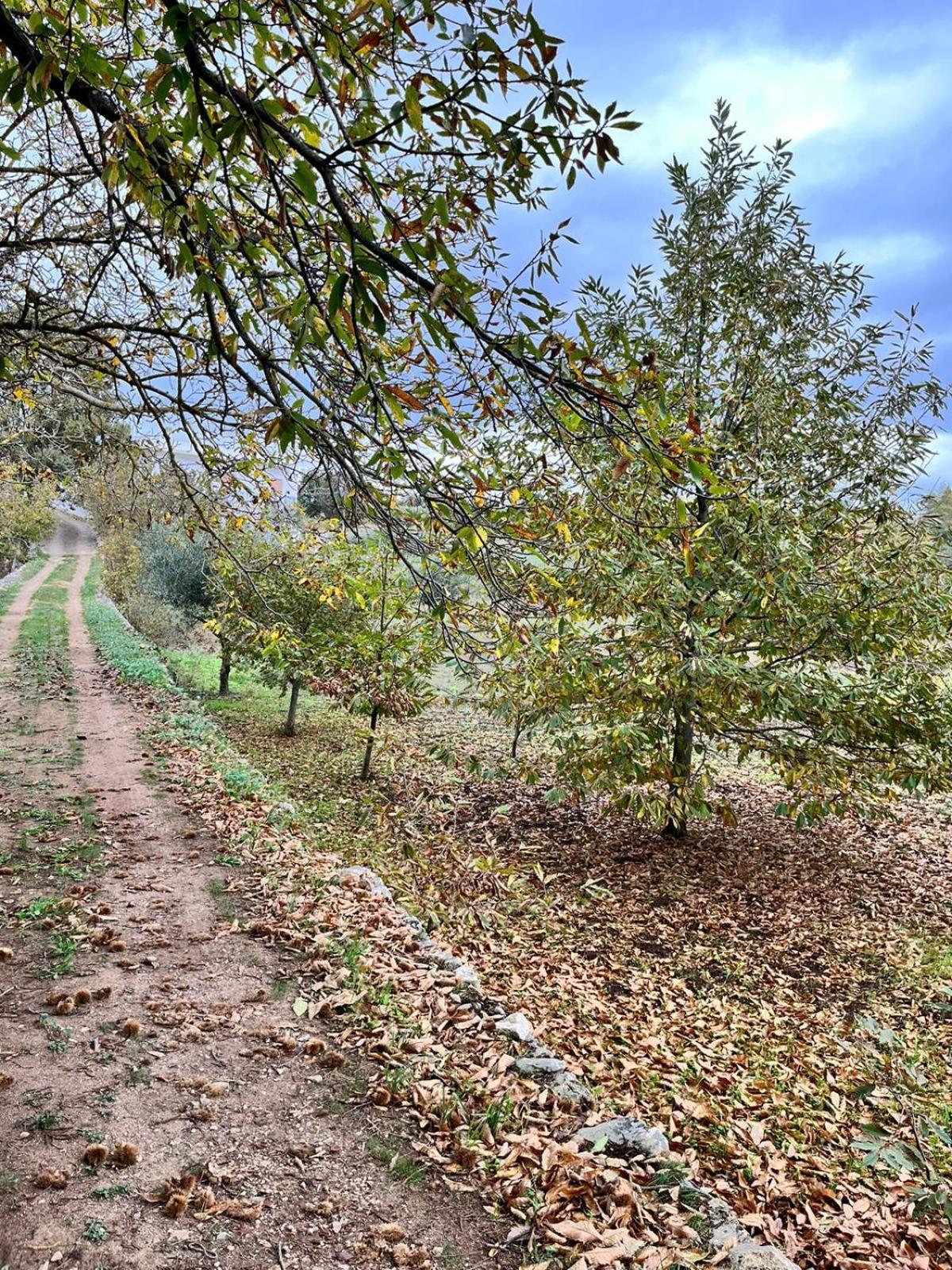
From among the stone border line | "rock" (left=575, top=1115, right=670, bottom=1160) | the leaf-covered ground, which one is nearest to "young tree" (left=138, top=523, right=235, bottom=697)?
the leaf-covered ground

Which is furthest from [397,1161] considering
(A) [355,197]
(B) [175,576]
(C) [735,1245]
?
(B) [175,576]

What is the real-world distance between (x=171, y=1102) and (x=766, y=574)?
582 cm

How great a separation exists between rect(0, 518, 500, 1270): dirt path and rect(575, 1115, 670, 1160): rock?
2.21 ft

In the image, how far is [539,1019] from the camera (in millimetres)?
5211

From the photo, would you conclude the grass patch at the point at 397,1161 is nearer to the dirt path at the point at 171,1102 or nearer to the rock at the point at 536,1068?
the dirt path at the point at 171,1102

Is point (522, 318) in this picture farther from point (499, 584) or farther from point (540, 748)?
point (540, 748)

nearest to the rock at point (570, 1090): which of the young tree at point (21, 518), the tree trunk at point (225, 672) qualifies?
the tree trunk at point (225, 672)

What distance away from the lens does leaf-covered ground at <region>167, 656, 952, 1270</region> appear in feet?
11.3

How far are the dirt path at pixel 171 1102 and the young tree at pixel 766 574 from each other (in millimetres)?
3447

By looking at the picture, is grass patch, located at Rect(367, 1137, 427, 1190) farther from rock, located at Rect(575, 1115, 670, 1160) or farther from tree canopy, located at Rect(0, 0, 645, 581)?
tree canopy, located at Rect(0, 0, 645, 581)

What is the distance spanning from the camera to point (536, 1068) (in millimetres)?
3656

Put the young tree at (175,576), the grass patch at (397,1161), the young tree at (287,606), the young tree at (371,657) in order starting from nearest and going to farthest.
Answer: the grass patch at (397,1161)
the young tree at (371,657)
the young tree at (287,606)
the young tree at (175,576)

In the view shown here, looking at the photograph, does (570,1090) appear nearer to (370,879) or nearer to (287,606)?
(370,879)

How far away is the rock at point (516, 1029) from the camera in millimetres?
3943
